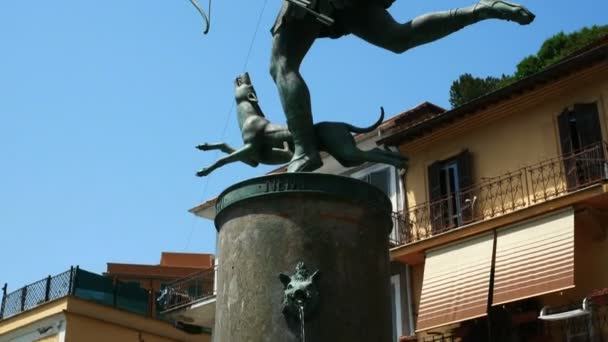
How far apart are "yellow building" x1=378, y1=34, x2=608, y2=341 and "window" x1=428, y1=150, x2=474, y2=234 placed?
1.2 inches

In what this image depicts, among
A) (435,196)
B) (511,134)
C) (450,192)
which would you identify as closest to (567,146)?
(511,134)

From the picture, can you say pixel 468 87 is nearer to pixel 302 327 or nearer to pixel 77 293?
pixel 77 293

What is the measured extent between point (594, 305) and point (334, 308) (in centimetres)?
1571

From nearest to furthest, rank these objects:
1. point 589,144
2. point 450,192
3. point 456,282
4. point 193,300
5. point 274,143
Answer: point 274,143
point 589,144
point 456,282
point 450,192
point 193,300

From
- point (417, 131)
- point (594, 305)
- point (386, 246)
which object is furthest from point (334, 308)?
point (417, 131)

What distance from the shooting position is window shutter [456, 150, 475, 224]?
2339 centimetres

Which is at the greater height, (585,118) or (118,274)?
(118,274)

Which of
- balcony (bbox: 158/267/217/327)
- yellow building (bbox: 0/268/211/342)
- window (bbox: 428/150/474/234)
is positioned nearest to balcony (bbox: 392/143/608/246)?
window (bbox: 428/150/474/234)

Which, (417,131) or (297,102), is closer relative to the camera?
(297,102)

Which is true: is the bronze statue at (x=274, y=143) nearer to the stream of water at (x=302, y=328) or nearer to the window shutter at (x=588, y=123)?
the stream of water at (x=302, y=328)

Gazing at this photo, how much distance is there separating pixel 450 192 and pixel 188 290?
1024 centimetres

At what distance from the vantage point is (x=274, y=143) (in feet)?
22.0

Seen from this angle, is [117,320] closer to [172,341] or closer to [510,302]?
[172,341]

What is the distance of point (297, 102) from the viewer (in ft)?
21.1
